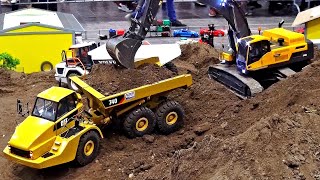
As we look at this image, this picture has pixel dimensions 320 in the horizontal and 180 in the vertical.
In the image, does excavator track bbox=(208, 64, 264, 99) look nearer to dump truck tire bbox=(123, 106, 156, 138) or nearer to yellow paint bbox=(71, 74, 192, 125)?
yellow paint bbox=(71, 74, 192, 125)

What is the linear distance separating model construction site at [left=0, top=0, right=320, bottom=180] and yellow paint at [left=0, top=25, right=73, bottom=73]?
1.43 meters

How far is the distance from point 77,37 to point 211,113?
8.70 m

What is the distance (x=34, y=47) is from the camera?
20.7 m

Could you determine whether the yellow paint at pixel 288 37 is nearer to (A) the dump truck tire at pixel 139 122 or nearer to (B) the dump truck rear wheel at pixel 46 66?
(A) the dump truck tire at pixel 139 122

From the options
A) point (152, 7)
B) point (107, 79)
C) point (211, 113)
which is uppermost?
point (152, 7)

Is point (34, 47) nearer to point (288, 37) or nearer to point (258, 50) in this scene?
point (258, 50)

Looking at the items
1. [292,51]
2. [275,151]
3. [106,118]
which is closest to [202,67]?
[292,51]

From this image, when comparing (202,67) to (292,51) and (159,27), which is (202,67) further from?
(159,27)

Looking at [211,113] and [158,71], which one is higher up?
[158,71]

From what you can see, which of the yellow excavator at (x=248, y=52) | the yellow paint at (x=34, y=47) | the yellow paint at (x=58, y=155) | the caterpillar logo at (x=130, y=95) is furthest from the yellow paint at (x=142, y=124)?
the yellow paint at (x=34, y=47)

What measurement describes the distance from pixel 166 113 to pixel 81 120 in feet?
7.56

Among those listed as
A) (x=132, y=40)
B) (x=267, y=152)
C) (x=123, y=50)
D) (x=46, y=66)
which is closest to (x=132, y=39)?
(x=132, y=40)

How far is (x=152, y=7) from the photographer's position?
14906 millimetres

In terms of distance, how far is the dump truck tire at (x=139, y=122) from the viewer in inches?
523
